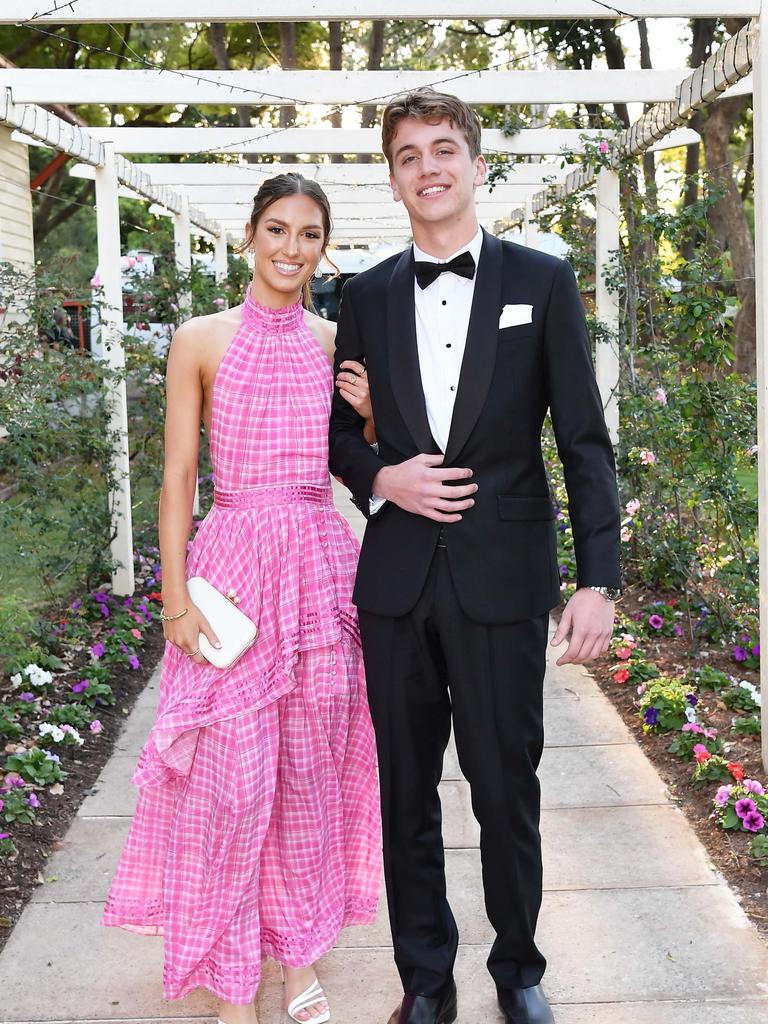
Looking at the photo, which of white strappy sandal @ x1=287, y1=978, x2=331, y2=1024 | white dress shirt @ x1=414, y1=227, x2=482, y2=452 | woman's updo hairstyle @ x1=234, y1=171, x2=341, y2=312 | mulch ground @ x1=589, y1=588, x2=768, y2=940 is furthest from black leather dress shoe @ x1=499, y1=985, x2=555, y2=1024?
woman's updo hairstyle @ x1=234, y1=171, x2=341, y2=312

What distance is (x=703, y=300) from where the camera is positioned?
561 centimetres

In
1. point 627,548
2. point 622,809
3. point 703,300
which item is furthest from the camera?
point 627,548

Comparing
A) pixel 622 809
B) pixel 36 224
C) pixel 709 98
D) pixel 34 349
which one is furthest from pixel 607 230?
pixel 36 224

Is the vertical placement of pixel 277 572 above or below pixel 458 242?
below

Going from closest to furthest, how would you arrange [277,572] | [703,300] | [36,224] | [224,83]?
→ [277,572] < [703,300] < [224,83] < [36,224]

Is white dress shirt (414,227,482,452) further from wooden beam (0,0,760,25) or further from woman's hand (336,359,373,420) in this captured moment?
wooden beam (0,0,760,25)

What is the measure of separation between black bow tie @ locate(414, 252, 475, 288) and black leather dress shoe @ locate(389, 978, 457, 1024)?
165cm

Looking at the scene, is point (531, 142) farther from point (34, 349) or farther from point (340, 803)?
point (340, 803)

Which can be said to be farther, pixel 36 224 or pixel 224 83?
pixel 36 224

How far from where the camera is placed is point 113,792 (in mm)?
4488

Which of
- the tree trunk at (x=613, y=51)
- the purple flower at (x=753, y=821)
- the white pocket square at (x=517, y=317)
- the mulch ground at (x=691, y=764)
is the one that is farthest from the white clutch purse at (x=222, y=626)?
the tree trunk at (x=613, y=51)

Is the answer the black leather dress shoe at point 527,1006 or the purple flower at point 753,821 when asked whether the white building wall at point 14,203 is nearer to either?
the purple flower at point 753,821

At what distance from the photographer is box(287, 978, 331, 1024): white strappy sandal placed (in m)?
2.90

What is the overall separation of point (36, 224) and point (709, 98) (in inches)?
749
